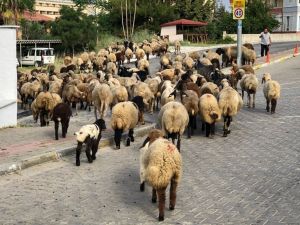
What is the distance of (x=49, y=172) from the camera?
33.3 feet

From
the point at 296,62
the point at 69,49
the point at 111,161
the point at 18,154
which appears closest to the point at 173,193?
the point at 111,161

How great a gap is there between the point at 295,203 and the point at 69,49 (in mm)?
39649

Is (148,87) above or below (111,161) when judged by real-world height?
above

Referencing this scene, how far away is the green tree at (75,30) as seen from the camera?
146 feet

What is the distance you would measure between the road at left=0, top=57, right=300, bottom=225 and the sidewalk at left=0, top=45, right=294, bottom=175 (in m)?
0.25

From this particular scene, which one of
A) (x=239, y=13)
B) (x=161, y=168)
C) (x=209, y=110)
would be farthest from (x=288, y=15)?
(x=161, y=168)

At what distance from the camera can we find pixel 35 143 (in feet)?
39.8

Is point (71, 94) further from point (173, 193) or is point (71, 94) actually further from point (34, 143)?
point (173, 193)

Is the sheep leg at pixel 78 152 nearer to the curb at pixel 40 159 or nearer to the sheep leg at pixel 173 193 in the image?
the curb at pixel 40 159

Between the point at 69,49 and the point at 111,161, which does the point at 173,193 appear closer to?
the point at 111,161

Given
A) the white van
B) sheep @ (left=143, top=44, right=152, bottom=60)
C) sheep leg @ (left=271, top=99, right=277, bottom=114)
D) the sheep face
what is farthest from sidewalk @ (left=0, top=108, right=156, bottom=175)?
the white van

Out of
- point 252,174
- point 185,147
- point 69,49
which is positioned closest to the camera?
point 252,174

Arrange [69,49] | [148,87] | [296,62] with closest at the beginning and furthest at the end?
1. [148,87]
2. [296,62]
3. [69,49]

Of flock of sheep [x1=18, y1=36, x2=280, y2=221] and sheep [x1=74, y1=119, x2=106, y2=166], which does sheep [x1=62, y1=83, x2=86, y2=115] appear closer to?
flock of sheep [x1=18, y1=36, x2=280, y2=221]
